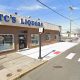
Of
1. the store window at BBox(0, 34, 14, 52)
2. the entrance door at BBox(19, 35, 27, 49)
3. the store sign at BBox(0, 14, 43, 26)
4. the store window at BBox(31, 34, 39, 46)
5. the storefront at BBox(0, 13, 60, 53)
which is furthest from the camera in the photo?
the store window at BBox(31, 34, 39, 46)

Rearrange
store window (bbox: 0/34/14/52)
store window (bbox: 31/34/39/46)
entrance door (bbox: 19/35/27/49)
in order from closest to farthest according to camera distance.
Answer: store window (bbox: 0/34/14/52)
entrance door (bbox: 19/35/27/49)
store window (bbox: 31/34/39/46)

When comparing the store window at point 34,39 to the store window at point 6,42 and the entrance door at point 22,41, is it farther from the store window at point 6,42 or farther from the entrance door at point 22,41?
the store window at point 6,42

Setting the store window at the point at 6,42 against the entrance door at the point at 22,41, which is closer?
the store window at the point at 6,42

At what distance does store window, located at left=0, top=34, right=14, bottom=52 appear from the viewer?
1914 centimetres

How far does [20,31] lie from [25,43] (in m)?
2.39

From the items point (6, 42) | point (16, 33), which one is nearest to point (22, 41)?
point (16, 33)

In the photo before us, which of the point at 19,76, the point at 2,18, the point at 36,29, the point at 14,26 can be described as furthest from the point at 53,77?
the point at 36,29

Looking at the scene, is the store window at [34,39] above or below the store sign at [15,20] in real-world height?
below

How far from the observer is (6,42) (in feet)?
65.5

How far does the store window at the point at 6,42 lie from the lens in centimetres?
1914

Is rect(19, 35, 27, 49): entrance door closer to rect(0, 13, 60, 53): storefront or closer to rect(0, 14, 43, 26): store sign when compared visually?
rect(0, 13, 60, 53): storefront

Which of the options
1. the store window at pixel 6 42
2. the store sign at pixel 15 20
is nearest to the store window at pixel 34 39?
the store sign at pixel 15 20

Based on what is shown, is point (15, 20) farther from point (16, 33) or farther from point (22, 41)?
point (22, 41)

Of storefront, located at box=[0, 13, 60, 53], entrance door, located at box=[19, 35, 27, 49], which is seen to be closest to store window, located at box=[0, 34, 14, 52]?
storefront, located at box=[0, 13, 60, 53]
